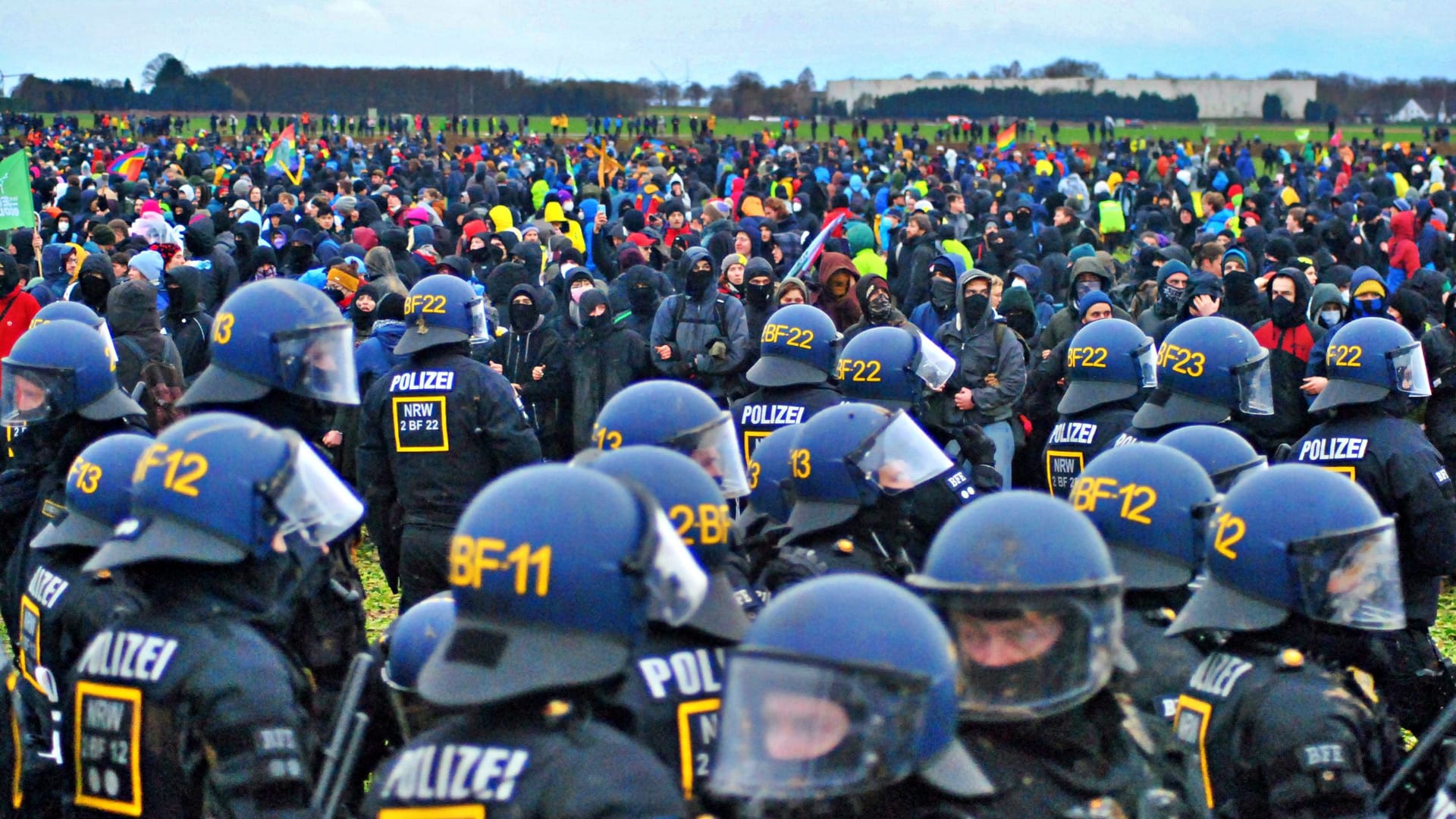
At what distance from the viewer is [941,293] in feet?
36.7

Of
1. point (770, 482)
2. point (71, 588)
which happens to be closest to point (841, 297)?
point (770, 482)

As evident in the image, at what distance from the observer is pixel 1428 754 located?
424 cm

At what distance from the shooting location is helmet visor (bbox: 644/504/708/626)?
117 inches

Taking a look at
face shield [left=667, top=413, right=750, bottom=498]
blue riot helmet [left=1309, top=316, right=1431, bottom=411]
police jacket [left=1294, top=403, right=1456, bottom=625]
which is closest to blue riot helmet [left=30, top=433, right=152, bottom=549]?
face shield [left=667, top=413, right=750, bottom=498]

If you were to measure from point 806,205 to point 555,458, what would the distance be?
10244mm

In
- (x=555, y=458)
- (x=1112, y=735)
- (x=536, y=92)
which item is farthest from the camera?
(x=536, y=92)

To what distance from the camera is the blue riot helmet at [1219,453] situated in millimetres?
5250

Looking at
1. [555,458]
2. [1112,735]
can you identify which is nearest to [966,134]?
[555,458]

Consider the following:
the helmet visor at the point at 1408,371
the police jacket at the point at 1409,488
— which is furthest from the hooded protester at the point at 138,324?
the helmet visor at the point at 1408,371

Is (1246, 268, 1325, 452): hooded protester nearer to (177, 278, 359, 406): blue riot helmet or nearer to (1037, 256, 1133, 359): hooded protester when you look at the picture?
(1037, 256, 1133, 359): hooded protester

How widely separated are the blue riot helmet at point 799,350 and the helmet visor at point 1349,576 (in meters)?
3.71

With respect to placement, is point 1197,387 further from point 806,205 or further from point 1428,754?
point 806,205

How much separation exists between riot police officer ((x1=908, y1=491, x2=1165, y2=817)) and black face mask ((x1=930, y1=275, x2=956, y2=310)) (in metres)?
8.09

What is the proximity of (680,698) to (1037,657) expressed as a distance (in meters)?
0.75
